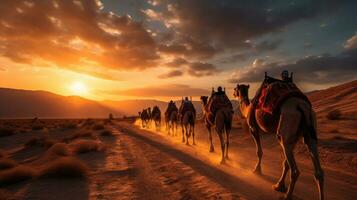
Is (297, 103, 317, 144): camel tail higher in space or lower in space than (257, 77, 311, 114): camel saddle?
lower

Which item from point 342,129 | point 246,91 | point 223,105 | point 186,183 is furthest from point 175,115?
point 186,183

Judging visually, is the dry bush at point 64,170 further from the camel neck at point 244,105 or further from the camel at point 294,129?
the camel at point 294,129

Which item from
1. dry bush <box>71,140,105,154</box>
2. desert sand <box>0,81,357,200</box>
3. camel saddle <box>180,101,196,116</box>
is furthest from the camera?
camel saddle <box>180,101,196,116</box>

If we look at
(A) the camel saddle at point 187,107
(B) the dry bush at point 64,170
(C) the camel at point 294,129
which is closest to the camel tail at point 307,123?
(C) the camel at point 294,129

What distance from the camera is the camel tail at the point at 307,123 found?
24.2ft

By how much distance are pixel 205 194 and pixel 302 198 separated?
8.05ft

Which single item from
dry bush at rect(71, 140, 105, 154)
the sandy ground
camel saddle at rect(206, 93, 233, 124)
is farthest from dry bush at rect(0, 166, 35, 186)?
camel saddle at rect(206, 93, 233, 124)

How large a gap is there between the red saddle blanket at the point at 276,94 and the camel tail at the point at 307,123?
1.30 feet

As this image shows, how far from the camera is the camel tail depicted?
24.2 ft

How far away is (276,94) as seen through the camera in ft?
27.0

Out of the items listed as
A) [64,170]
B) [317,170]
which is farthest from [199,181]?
[64,170]

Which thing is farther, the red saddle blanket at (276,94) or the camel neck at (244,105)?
the camel neck at (244,105)

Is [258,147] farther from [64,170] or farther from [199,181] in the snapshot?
[64,170]

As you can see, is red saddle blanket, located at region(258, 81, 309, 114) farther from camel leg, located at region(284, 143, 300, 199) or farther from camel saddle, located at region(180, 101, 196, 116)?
camel saddle, located at region(180, 101, 196, 116)
